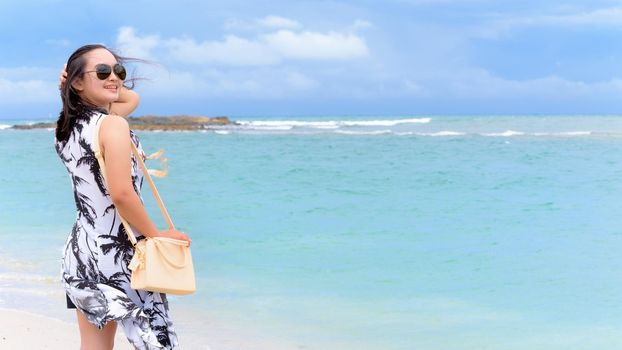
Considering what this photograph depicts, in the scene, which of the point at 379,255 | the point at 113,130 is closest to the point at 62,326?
the point at 113,130

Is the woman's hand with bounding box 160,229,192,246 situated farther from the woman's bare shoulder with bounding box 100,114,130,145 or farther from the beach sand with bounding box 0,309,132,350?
the beach sand with bounding box 0,309,132,350

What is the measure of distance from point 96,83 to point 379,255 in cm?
581

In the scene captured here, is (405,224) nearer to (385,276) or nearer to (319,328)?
(385,276)

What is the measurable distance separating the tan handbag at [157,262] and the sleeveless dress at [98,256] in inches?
1.8

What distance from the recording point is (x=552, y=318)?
5699 millimetres

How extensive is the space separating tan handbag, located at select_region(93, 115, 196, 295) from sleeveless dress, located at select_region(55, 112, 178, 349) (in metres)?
0.05

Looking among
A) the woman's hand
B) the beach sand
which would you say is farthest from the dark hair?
the beach sand

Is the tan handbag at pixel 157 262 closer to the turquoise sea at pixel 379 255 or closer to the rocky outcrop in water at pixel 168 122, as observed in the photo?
the turquoise sea at pixel 379 255

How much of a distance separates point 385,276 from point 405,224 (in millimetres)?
3213

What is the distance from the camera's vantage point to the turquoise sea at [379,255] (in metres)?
5.27

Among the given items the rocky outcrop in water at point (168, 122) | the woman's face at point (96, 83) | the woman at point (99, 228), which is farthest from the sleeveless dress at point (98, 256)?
the rocky outcrop in water at point (168, 122)

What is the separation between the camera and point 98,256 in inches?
90.6

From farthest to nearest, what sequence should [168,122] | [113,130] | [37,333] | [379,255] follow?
1. [168,122]
2. [379,255]
3. [37,333]
4. [113,130]

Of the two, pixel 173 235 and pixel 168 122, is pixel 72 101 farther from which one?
pixel 168 122
